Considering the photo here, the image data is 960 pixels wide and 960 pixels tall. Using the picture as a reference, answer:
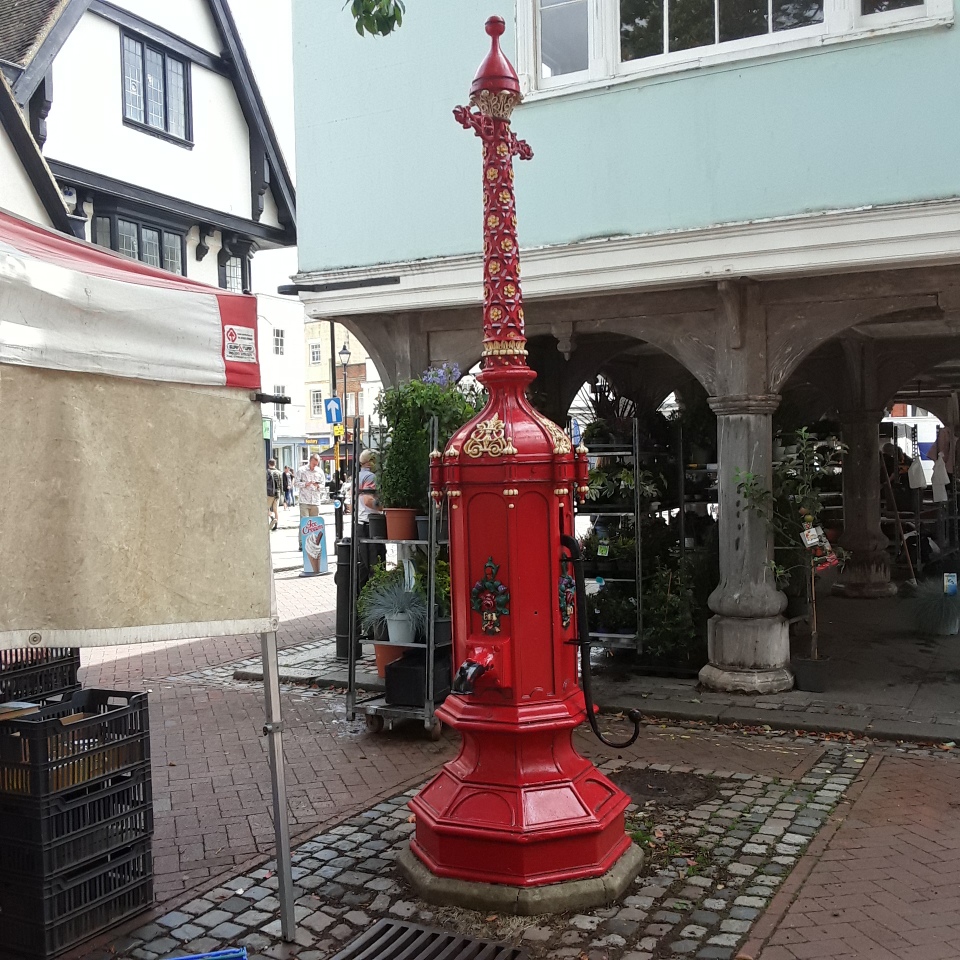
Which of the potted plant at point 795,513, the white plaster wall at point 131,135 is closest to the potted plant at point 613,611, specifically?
the potted plant at point 795,513

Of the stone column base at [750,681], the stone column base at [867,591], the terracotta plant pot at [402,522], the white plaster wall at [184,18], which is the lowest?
the stone column base at [750,681]

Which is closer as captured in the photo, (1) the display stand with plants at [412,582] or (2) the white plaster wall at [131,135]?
(1) the display stand with plants at [412,582]

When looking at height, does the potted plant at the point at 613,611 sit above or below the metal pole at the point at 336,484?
below

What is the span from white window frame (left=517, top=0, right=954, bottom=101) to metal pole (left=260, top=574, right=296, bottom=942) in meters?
5.50

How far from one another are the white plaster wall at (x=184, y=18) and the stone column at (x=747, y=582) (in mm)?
13994

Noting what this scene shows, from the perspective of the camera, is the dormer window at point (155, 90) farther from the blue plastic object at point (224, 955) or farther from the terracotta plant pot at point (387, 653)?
the blue plastic object at point (224, 955)

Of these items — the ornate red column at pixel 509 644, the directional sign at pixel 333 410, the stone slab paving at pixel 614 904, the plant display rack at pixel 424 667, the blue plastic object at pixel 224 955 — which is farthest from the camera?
the directional sign at pixel 333 410

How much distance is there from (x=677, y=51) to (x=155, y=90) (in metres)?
12.7

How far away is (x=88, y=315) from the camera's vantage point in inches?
140

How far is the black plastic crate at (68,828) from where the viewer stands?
12.5 ft

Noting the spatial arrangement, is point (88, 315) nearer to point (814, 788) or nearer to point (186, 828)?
point (186, 828)

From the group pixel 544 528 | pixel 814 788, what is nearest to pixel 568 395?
pixel 814 788

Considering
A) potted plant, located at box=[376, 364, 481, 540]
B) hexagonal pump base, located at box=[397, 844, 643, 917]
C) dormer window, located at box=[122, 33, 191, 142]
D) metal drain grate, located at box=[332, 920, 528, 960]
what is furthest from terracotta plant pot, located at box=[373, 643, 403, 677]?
dormer window, located at box=[122, 33, 191, 142]

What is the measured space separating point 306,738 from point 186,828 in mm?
1787
